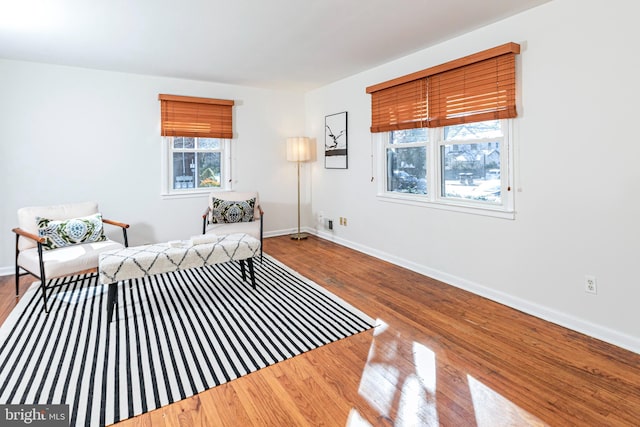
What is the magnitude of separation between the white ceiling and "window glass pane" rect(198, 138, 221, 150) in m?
1.03

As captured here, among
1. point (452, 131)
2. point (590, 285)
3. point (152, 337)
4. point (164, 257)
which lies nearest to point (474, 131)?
point (452, 131)

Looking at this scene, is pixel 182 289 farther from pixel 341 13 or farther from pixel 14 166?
pixel 341 13

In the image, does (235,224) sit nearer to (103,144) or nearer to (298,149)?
(298,149)

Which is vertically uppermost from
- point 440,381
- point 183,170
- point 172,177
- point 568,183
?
point 183,170

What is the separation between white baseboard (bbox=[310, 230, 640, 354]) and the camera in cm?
225

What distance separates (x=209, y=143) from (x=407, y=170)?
9.18 feet

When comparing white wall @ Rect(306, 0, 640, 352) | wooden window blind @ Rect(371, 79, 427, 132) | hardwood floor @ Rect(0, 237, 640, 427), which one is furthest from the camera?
wooden window blind @ Rect(371, 79, 427, 132)

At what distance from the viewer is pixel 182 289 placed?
3273 millimetres

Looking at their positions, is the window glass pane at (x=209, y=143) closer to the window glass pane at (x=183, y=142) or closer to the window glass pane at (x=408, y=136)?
the window glass pane at (x=183, y=142)

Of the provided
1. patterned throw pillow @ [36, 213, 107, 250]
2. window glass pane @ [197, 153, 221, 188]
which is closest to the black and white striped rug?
patterned throw pillow @ [36, 213, 107, 250]

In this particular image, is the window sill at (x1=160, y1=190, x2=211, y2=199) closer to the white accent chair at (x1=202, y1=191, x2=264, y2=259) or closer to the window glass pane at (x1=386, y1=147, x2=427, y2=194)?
the white accent chair at (x1=202, y1=191, x2=264, y2=259)

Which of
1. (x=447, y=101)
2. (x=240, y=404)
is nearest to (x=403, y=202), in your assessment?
(x=447, y=101)

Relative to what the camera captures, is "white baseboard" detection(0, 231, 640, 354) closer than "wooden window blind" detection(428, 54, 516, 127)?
Yes

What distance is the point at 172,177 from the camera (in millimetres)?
4691
